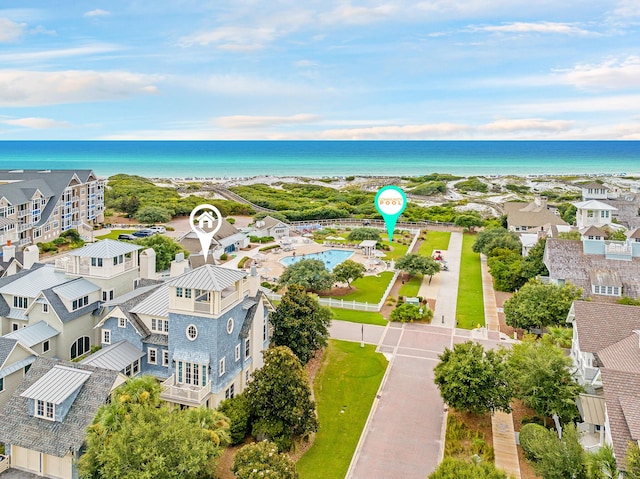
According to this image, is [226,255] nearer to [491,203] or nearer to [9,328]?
[9,328]

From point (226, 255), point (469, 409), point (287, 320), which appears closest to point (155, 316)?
point (287, 320)

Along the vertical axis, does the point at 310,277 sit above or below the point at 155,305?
below

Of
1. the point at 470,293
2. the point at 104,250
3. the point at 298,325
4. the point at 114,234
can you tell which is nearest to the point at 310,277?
the point at 298,325

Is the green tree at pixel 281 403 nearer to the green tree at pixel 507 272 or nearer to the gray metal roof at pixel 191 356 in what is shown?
the gray metal roof at pixel 191 356

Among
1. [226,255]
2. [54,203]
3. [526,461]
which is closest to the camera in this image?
[526,461]

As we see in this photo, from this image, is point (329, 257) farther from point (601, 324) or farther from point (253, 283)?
point (601, 324)

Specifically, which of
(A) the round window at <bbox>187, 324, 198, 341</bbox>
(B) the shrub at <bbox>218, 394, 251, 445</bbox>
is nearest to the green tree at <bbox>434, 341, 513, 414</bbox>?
(B) the shrub at <bbox>218, 394, 251, 445</bbox>

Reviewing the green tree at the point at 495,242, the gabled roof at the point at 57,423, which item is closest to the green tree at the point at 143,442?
the gabled roof at the point at 57,423
